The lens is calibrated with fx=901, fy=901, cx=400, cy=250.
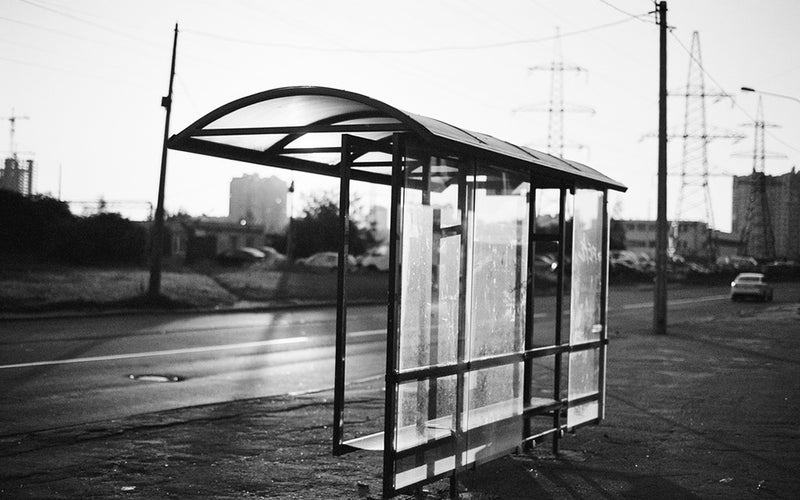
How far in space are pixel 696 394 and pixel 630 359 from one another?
4.71 meters

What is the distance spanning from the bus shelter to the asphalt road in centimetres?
399

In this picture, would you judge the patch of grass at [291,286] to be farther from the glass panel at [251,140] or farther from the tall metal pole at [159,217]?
the glass panel at [251,140]

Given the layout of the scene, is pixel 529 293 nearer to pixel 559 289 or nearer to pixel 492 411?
pixel 559 289

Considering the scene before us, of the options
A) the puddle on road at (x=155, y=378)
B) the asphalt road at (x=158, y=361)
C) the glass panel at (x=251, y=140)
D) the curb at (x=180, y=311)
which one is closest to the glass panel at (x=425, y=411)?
the glass panel at (x=251, y=140)

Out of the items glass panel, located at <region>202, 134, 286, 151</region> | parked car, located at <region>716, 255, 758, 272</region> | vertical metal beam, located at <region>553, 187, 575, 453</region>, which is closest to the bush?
glass panel, located at <region>202, 134, 286, 151</region>

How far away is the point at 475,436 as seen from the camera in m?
6.87

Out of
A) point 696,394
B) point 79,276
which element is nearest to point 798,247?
point 79,276

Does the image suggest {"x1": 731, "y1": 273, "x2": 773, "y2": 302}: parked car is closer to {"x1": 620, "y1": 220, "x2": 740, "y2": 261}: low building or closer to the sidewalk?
the sidewalk

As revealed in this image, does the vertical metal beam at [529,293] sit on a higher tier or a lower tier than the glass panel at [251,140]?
lower

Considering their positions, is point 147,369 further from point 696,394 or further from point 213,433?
point 696,394

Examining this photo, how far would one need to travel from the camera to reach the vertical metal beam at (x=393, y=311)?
231 inches

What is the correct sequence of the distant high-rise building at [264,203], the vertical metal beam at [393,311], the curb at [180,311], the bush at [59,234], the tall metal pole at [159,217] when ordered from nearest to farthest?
the vertical metal beam at [393,311] < the curb at [180,311] < the tall metal pole at [159,217] < the bush at [59,234] < the distant high-rise building at [264,203]

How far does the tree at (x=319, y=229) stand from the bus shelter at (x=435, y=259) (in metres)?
57.1

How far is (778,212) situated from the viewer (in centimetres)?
12044
